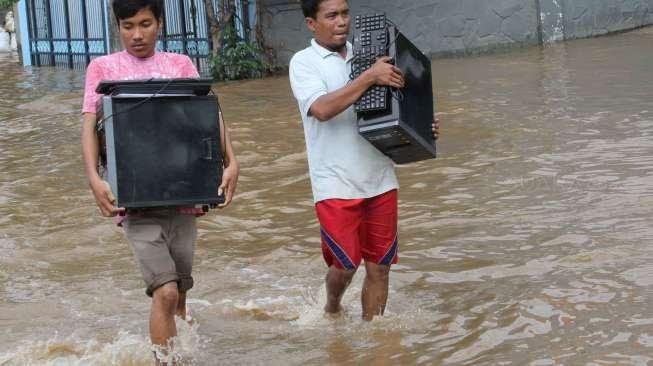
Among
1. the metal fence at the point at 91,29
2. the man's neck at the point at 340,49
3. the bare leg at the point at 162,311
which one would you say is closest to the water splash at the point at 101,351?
the bare leg at the point at 162,311

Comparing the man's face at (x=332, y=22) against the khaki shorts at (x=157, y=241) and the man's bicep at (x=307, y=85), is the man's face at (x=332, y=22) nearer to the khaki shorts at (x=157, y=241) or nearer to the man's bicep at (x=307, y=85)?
the man's bicep at (x=307, y=85)

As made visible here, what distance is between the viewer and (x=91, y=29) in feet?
75.5

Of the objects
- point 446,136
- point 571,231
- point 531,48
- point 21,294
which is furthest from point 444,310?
point 531,48

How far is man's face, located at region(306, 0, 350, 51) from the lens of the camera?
4.60m

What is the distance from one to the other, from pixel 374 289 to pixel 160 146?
4.11 feet

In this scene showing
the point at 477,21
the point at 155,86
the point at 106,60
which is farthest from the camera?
the point at 477,21

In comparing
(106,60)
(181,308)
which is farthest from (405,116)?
(181,308)

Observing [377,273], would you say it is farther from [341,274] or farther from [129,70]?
[129,70]

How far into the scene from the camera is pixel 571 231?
6.26 metres

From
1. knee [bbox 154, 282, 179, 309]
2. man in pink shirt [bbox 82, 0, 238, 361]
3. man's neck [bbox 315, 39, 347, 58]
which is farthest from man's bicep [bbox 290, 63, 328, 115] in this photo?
knee [bbox 154, 282, 179, 309]

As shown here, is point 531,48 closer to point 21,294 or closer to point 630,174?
point 630,174

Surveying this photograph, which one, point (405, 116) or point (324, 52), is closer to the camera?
point (405, 116)

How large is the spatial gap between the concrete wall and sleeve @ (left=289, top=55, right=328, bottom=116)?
12391mm

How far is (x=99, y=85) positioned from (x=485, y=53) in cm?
1338
